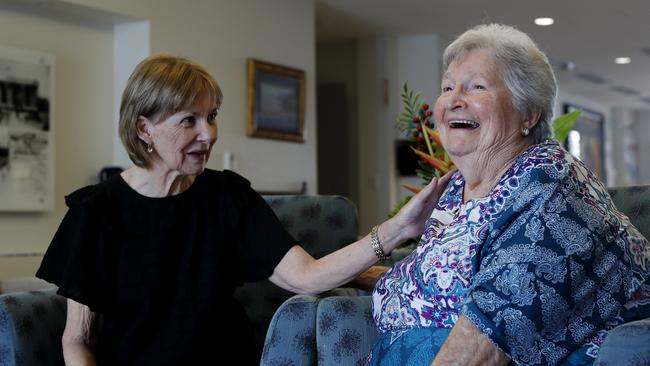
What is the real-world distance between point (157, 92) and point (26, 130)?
353cm

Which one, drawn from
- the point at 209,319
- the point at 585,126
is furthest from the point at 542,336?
the point at 585,126

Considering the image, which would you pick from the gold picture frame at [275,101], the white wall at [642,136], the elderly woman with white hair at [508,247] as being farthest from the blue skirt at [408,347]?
the white wall at [642,136]

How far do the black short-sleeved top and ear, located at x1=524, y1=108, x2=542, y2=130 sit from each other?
75cm

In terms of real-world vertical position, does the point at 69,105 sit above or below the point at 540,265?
above

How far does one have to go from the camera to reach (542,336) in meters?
1.53

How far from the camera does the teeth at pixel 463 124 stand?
1.80 m

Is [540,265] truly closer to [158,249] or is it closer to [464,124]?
[464,124]

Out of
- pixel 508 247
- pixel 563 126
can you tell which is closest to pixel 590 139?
pixel 563 126

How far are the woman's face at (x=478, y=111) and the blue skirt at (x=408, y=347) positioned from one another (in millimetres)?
383

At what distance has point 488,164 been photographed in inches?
70.8

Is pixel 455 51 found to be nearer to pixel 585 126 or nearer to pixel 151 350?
pixel 151 350

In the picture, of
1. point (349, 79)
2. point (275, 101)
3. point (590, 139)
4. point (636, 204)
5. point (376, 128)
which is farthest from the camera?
point (590, 139)

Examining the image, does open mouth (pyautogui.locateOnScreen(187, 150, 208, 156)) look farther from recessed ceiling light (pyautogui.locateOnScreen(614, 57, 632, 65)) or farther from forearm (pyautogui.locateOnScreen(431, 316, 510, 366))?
recessed ceiling light (pyautogui.locateOnScreen(614, 57, 632, 65))

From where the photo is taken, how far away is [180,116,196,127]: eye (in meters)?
2.08
